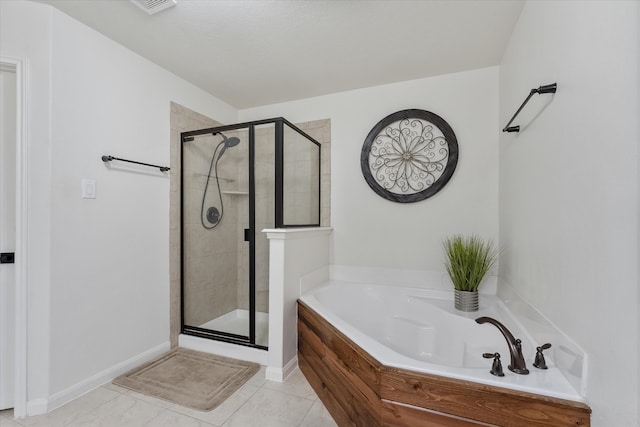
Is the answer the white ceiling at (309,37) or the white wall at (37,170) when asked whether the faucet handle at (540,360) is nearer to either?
the white ceiling at (309,37)

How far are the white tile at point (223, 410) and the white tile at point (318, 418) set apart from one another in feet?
1.36

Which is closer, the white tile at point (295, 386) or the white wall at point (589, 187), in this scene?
the white wall at point (589, 187)

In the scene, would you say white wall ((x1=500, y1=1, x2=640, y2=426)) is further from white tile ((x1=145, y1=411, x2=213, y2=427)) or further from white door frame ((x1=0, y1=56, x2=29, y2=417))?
white door frame ((x1=0, y1=56, x2=29, y2=417))

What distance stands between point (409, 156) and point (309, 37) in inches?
47.9

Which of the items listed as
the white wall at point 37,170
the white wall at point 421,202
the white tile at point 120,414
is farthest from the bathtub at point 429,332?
the white wall at point 37,170

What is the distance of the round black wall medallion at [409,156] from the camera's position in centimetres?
245

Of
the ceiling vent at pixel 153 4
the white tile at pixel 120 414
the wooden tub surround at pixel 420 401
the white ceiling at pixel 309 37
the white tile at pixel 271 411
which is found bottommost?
the white tile at pixel 271 411

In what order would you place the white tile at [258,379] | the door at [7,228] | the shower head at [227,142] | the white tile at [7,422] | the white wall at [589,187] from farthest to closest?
→ the shower head at [227,142] < the white tile at [258,379] < the door at [7,228] < the white tile at [7,422] < the white wall at [589,187]

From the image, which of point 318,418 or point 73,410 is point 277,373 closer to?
point 318,418

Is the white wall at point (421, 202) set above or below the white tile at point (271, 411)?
above

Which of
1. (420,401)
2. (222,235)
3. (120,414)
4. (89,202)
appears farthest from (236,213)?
(420,401)

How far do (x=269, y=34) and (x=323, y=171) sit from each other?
Result: 127 cm

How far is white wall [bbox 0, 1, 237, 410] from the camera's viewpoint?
166cm

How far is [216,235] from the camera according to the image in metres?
2.53
